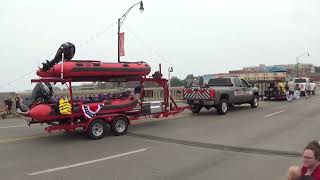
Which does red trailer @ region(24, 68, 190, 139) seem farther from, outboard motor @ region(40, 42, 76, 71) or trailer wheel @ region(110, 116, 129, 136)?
outboard motor @ region(40, 42, 76, 71)

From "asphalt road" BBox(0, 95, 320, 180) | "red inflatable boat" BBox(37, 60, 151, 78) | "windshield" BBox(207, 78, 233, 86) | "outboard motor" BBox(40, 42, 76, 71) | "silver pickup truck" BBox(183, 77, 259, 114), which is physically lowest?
"asphalt road" BBox(0, 95, 320, 180)

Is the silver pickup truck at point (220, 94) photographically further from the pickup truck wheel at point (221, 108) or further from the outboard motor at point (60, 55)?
the outboard motor at point (60, 55)

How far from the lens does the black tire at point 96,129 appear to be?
14008mm

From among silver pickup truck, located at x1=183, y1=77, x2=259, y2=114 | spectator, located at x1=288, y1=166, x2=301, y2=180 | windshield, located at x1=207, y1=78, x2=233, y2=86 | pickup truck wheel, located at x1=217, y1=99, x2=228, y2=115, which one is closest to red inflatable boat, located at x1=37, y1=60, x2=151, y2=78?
silver pickup truck, located at x1=183, y1=77, x2=259, y2=114

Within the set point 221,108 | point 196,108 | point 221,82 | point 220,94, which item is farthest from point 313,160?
point 221,82

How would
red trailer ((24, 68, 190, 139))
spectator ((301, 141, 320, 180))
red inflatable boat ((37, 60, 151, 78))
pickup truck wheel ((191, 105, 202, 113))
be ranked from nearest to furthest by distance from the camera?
1. spectator ((301, 141, 320, 180))
2. red trailer ((24, 68, 190, 139))
3. red inflatable boat ((37, 60, 151, 78))
4. pickup truck wheel ((191, 105, 202, 113))

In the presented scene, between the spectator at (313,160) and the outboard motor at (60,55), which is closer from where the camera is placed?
the spectator at (313,160)

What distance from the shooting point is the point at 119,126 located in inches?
591

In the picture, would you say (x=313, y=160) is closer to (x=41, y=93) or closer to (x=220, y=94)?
(x=41, y=93)

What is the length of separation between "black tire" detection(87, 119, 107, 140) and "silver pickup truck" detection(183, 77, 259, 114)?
8.85 metres

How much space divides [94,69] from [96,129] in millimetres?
2019

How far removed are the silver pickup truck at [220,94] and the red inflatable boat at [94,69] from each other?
6.38 m

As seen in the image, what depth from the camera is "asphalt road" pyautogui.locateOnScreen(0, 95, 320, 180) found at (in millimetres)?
9102

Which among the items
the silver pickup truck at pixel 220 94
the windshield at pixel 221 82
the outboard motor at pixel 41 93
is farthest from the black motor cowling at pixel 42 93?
the windshield at pixel 221 82
